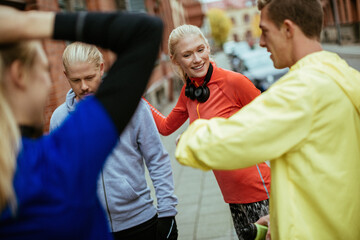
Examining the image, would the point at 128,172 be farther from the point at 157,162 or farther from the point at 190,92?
the point at 190,92

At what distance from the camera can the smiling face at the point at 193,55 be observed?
2844 millimetres

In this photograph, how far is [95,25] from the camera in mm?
1193

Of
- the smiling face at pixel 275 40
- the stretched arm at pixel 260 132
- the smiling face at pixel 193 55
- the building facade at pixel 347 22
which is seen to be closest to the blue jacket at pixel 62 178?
the stretched arm at pixel 260 132

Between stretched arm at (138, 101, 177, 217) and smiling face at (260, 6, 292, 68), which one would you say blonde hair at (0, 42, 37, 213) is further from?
stretched arm at (138, 101, 177, 217)

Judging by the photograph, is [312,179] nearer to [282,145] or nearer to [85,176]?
[282,145]

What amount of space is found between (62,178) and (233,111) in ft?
5.98

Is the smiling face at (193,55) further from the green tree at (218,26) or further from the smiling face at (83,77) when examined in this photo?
the green tree at (218,26)

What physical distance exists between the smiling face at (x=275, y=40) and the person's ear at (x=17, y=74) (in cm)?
100

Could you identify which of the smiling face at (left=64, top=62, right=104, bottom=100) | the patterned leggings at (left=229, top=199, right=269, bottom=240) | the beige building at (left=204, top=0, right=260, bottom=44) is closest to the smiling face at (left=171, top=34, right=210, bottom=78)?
the smiling face at (left=64, top=62, right=104, bottom=100)

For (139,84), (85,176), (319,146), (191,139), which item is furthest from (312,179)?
(85,176)

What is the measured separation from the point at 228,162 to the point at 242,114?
0.18 metres

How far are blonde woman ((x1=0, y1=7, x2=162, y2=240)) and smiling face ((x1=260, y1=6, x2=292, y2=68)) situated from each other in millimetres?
593

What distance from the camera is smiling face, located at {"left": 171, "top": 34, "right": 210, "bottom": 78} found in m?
2.84

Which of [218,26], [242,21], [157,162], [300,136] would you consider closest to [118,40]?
[300,136]
